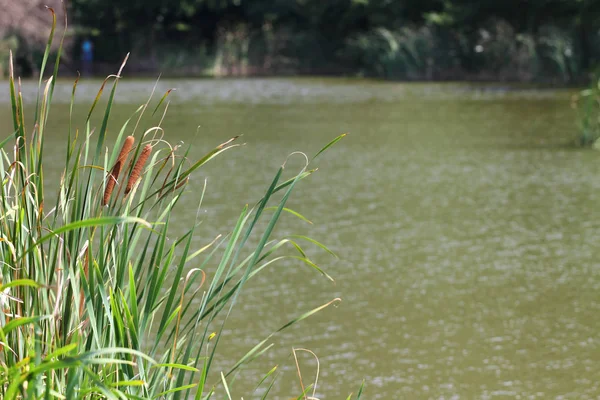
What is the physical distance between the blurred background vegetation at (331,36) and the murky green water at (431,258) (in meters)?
7.37

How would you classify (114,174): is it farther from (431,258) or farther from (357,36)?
(357,36)

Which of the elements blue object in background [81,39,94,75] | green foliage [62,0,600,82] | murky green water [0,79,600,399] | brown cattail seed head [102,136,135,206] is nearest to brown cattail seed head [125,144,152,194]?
brown cattail seed head [102,136,135,206]

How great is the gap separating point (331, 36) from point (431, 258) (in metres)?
19.6

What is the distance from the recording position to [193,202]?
6.25 meters

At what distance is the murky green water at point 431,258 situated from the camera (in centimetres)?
331

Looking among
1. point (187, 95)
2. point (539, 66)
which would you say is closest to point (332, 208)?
point (187, 95)

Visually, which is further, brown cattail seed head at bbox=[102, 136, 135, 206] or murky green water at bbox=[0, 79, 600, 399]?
murky green water at bbox=[0, 79, 600, 399]

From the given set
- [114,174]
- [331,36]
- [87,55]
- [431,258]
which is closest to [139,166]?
[114,174]

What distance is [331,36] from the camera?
24031 mm

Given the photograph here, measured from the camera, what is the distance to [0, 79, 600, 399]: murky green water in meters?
3.31

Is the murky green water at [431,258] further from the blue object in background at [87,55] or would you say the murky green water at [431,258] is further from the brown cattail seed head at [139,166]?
the blue object in background at [87,55]

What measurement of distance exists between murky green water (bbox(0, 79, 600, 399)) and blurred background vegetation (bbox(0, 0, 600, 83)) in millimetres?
7367

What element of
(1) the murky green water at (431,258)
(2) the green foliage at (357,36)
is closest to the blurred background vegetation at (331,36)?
(2) the green foliage at (357,36)

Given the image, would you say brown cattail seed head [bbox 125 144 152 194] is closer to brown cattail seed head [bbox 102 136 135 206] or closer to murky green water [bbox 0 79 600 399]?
brown cattail seed head [bbox 102 136 135 206]
